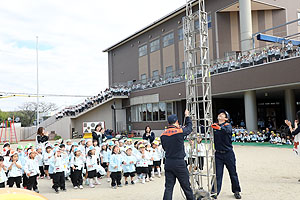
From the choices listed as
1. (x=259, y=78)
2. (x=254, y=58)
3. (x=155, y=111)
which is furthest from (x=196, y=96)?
(x=155, y=111)

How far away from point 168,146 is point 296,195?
3.52 m

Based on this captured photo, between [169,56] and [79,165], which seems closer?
[79,165]

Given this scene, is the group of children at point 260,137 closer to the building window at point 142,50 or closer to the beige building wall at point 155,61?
the beige building wall at point 155,61

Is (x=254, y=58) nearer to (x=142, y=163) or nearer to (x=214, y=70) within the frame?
(x=214, y=70)

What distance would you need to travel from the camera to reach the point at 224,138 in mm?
6488

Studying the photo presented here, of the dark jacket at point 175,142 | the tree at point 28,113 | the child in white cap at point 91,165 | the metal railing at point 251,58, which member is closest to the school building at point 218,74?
the metal railing at point 251,58

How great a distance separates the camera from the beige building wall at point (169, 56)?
31578 mm

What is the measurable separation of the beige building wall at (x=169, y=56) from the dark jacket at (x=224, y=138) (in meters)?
25.4

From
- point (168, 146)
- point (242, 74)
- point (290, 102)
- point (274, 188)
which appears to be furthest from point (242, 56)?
point (168, 146)

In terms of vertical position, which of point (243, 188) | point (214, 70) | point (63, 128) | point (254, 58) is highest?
point (254, 58)

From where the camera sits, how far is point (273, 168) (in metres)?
10.1

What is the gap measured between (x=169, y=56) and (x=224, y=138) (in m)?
26.3

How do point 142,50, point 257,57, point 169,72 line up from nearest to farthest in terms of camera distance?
point 257,57 < point 169,72 < point 142,50

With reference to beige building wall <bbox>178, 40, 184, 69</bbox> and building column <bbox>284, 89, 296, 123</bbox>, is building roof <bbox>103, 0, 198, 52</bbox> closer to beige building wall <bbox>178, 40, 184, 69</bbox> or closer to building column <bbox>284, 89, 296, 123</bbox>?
beige building wall <bbox>178, 40, 184, 69</bbox>
